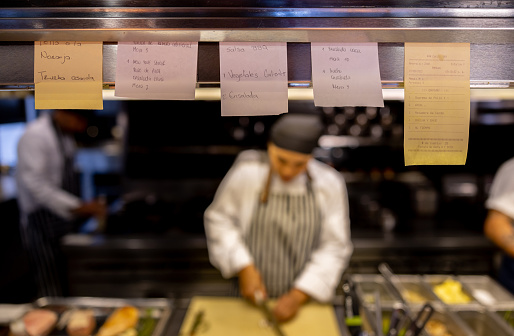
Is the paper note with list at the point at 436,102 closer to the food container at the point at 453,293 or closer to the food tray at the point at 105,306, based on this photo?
the food container at the point at 453,293

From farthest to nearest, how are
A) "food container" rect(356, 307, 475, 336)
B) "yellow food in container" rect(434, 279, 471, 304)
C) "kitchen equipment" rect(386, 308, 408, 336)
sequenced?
"yellow food in container" rect(434, 279, 471, 304) → "food container" rect(356, 307, 475, 336) → "kitchen equipment" rect(386, 308, 408, 336)

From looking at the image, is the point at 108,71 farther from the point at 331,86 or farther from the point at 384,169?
the point at 384,169

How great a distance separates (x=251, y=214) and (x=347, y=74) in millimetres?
1619

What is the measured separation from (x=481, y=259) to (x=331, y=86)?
3.42 meters

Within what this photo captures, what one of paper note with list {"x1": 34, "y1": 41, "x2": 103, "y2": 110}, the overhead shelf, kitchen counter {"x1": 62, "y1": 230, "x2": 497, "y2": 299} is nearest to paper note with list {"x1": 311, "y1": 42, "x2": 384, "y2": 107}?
the overhead shelf

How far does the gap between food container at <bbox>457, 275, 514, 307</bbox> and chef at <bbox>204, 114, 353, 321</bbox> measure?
0.84m

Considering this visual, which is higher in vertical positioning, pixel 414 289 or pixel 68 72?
pixel 68 72

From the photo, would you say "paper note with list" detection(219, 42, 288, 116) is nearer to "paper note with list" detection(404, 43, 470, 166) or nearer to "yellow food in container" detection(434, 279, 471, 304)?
"paper note with list" detection(404, 43, 470, 166)

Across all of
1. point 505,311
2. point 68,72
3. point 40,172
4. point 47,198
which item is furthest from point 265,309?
point 40,172

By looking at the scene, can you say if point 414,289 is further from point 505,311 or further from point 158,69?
point 158,69

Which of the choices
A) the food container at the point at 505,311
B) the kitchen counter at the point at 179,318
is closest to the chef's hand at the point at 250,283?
the kitchen counter at the point at 179,318

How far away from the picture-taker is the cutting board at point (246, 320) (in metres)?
1.86

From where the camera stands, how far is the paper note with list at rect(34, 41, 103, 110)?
93cm

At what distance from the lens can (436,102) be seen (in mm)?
937
